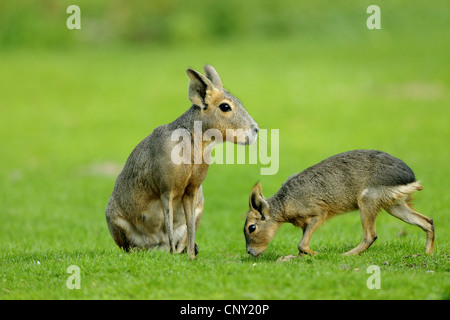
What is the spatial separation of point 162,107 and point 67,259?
69.3 feet

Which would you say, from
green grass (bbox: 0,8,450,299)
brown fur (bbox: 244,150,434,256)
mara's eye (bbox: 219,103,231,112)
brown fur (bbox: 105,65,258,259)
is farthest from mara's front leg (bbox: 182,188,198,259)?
mara's eye (bbox: 219,103,231,112)

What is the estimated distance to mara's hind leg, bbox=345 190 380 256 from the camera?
31.3 feet

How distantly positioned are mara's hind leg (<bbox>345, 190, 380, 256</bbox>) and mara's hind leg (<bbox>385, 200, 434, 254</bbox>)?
0.74ft

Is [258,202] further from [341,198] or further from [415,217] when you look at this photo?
[415,217]

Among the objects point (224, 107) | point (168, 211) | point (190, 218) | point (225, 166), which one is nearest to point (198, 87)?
point (224, 107)

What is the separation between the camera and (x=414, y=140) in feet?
80.7

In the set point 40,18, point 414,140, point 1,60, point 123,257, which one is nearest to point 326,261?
point 123,257

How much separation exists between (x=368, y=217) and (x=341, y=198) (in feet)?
1.60

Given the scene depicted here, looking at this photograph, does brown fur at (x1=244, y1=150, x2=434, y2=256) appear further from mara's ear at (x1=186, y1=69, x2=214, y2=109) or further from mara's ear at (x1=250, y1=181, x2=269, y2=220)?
mara's ear at (x1=186, y1=69, x2=214, y2=109)

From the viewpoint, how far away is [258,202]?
10188 mm

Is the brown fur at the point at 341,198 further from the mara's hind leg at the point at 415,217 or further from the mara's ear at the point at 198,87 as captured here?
the mara's ear at the point at 198,87

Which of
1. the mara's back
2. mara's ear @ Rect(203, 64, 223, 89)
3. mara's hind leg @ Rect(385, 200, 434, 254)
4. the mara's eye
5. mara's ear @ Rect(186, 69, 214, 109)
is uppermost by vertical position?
mara's ear @ Rect(203, 64, 223, 89)

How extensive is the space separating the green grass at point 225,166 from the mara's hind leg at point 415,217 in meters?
0.22

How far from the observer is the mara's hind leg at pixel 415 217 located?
9586 millimetres
